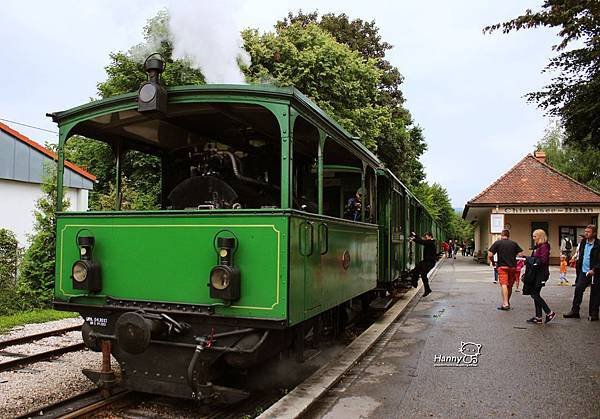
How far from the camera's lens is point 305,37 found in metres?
21.5

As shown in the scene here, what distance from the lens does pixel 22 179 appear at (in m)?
15.8

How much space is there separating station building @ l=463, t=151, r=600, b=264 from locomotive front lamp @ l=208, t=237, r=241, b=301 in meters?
22.7

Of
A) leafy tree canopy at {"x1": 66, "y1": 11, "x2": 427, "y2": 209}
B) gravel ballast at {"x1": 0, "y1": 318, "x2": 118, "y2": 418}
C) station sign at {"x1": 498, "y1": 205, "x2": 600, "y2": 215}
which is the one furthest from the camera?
station sign at {"x1": 498, "y1": 205, "x2": 600, "y2": 215}

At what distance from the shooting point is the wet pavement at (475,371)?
16.1 feet

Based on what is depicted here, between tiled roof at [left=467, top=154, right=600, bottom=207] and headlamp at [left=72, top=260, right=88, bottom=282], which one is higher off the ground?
tiled roof at [left=467, top=154, right=600, bottom=207]

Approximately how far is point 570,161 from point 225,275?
1888 inches

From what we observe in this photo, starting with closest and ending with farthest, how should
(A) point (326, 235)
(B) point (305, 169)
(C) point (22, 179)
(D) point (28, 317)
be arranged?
(A) point (326, 235), (B) point (305, 169), (D) point (28, 317), (C) point (22, 179)

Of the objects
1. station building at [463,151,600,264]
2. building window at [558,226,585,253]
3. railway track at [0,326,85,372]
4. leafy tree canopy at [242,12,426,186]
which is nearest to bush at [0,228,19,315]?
railway track at [0,326,85,372]

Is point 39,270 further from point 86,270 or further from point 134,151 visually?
point 86,270

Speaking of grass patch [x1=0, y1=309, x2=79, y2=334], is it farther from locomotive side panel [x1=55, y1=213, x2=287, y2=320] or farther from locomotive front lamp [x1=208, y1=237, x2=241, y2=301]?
locomotive front lamp [x1=208, y1=237, x2=241, y2=301]

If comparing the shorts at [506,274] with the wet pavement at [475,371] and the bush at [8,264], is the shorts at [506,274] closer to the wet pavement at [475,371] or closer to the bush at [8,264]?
the wet pavement at [475,371]

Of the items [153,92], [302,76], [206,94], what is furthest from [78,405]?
[302,76]

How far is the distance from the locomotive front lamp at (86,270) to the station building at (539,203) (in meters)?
22.8

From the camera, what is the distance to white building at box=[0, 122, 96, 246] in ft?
50.2
